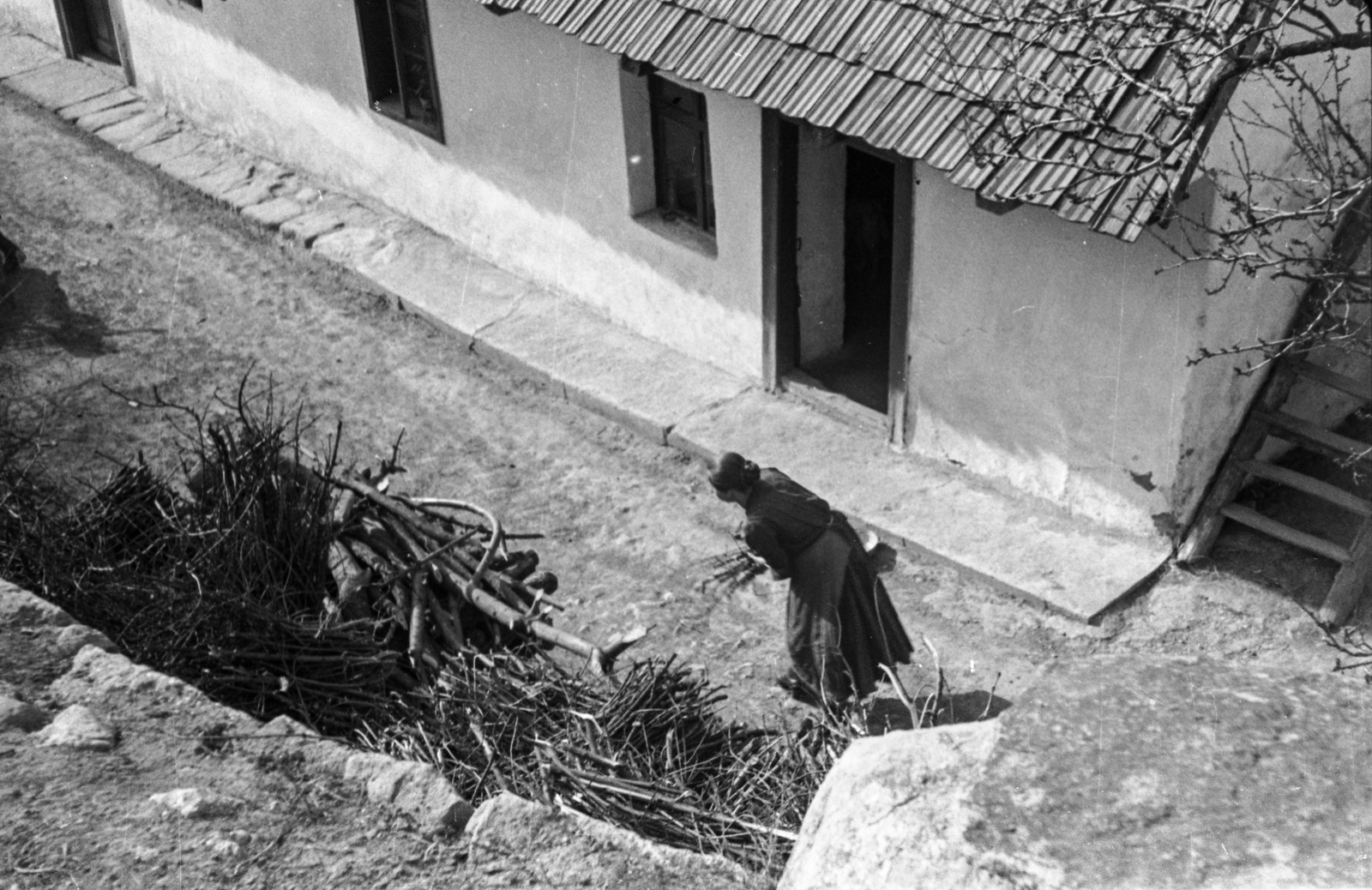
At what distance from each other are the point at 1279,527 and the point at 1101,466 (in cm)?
95

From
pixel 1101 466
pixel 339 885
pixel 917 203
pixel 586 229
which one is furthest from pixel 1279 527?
pixel 339 885

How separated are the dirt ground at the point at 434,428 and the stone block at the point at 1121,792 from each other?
12.7 ft

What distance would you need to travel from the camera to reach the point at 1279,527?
829 cm

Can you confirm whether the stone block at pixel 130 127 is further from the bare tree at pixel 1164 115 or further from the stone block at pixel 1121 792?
the stone block at pixel 1121 792

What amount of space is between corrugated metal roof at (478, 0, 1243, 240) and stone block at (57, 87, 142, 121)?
6.81m

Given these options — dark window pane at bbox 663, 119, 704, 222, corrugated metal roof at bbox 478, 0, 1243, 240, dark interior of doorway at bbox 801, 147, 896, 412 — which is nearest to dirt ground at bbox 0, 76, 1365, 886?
dark interior of doorway at bbox 801, 147, 896, 412

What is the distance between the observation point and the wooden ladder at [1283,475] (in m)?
8.09

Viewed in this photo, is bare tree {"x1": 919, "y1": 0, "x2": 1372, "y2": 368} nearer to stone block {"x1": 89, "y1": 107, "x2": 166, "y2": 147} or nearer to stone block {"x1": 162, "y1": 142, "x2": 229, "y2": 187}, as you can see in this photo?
stone block {"x1": 162, "y1": 142, "x2": 229, "y2": 187}

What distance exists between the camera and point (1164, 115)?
7164 millimetres

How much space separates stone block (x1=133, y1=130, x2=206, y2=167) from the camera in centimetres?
1385

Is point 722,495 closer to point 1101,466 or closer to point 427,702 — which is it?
Result: point 427,702

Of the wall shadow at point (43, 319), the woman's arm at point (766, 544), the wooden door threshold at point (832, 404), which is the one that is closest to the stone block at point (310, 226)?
the wall shadow at point (43, 319)

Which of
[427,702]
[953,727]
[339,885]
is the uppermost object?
[953,727]

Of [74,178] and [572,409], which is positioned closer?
[572,409]
